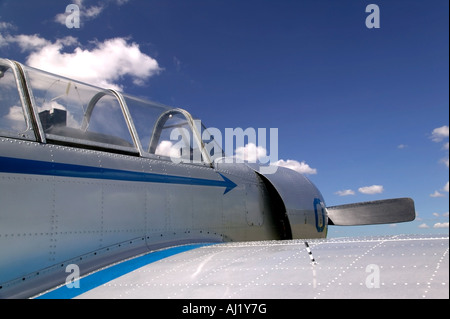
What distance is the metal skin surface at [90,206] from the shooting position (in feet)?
10.4

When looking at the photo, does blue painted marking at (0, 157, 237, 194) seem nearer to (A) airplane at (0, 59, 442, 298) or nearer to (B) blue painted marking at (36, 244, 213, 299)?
(A) airplane at (0, 59, 442, 298)

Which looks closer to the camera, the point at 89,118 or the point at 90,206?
the point at 90,206

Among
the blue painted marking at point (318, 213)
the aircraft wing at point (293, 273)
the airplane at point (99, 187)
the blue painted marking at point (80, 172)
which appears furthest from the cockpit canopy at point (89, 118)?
the blue painted marking at point (318, 213)

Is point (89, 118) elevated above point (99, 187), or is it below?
above

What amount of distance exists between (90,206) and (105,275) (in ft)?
2.44

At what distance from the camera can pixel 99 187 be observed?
12.7 feet

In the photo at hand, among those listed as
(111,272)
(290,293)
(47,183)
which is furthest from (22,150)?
(290,293)

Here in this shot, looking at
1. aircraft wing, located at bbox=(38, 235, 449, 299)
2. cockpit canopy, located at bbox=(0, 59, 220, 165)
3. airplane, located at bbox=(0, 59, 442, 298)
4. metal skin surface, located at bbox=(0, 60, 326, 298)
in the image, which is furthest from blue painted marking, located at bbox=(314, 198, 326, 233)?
aircraft wing, located at bbox=(38, 235, 449, 299)

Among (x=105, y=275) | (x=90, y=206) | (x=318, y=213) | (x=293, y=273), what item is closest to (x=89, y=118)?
(x=90, y=206)

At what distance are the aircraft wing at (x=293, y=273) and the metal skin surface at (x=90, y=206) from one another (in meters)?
0.33

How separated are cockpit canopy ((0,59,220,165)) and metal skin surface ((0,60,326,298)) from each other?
0.04 metres

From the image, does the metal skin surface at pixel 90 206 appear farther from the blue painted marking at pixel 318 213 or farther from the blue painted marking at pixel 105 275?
the blue painted marking at pixel 318 213

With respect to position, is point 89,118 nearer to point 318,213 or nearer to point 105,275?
point 105,275

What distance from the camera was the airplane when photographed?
324cm
